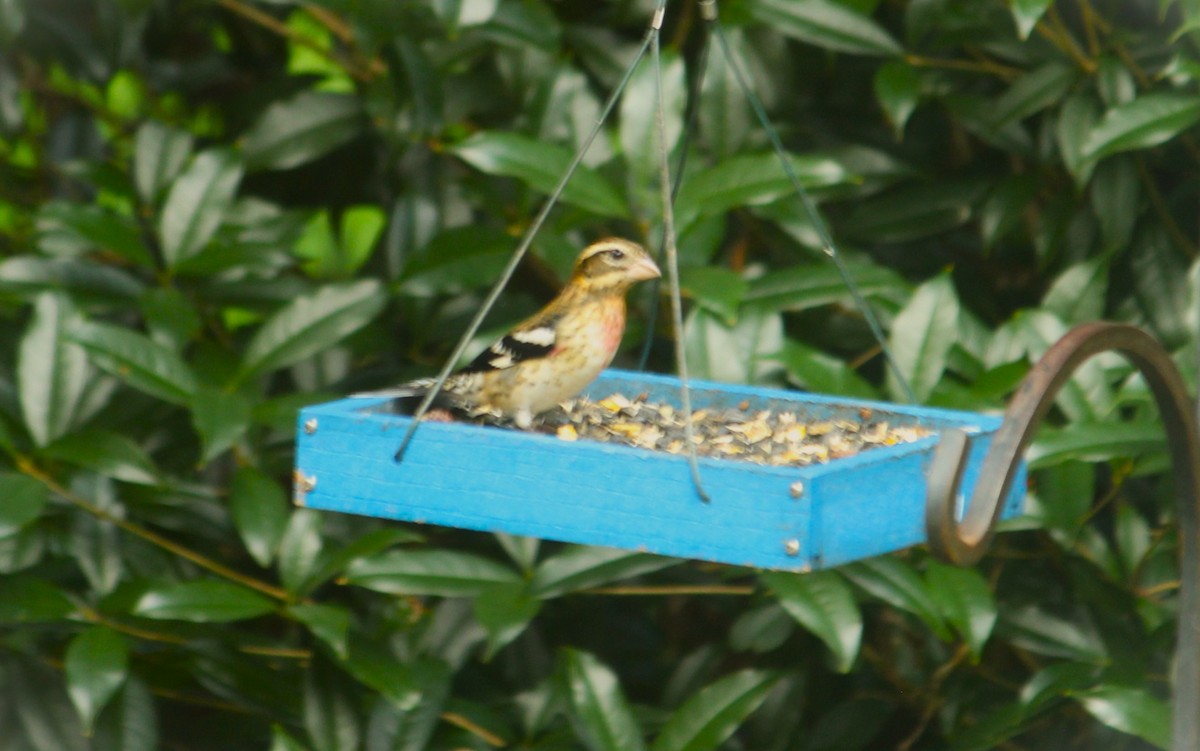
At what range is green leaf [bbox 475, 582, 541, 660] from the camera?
7.68 ft

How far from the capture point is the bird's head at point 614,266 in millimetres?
2033

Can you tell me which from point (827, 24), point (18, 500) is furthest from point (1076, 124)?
point (18, 500)

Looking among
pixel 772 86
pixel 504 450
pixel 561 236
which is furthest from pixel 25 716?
pixel 772 86

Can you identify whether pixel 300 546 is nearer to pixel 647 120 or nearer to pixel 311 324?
pixel 311 324

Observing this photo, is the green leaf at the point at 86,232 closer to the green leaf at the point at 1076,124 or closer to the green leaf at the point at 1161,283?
the green leaf at the point at 1076,124

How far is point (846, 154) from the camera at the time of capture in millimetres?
3119

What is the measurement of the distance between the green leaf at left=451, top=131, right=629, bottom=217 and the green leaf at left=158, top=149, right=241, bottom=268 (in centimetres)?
52

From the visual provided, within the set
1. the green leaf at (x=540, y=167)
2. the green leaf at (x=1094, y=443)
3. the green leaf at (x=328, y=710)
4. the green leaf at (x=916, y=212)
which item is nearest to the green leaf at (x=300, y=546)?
the green leaf at (x=328, y=710)

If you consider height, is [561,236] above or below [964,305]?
above

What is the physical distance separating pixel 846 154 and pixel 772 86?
215 mm

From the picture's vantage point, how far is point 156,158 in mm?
3133

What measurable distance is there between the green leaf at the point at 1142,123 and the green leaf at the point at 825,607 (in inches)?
35.3

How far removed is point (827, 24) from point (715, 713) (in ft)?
4.22

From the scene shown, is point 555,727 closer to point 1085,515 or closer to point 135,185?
point 1085,515
